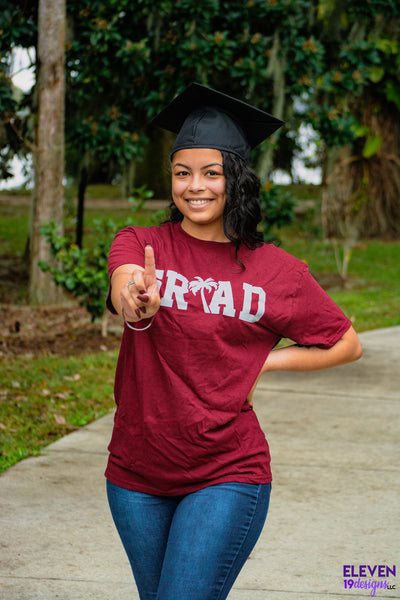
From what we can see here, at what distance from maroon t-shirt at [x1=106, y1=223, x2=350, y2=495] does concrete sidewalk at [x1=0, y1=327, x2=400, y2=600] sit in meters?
1.26

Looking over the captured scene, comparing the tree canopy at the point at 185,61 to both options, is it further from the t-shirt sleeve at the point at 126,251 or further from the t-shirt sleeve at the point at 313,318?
the t-shirt sleeve at the point at 313,318

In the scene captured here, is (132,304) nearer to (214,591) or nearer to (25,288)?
(214,591)

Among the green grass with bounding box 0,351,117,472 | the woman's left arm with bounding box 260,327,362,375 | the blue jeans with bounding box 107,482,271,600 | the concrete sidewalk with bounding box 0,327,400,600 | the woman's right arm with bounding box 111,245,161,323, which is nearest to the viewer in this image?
the woman's right arm with bounding box 111,245,161,323

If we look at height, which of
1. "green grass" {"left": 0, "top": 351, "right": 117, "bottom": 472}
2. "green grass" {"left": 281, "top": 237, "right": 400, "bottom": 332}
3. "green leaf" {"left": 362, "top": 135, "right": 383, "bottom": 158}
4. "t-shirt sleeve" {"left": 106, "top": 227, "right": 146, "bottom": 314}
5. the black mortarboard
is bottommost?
"green grass" {"left": 0, "top": 351, "right": 117, "bottom": 472}

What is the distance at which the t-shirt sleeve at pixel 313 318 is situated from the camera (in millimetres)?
2295

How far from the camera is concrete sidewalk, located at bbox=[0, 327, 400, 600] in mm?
3256

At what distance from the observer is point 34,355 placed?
7.19m

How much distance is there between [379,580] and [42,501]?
1.69 m

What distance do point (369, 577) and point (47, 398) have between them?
3184 mm

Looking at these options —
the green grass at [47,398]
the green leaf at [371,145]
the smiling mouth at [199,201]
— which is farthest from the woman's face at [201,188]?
the green leaf at [371,145]

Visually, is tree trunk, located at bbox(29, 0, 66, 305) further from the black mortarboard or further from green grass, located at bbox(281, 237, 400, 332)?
the black mortarboard

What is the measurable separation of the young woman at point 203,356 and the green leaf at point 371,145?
48.5 ft

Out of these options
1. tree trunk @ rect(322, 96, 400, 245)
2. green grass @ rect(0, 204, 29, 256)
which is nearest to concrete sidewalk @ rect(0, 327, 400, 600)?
green grass @ rect(0, 204, 29, 256)

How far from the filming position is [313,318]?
232 cm
